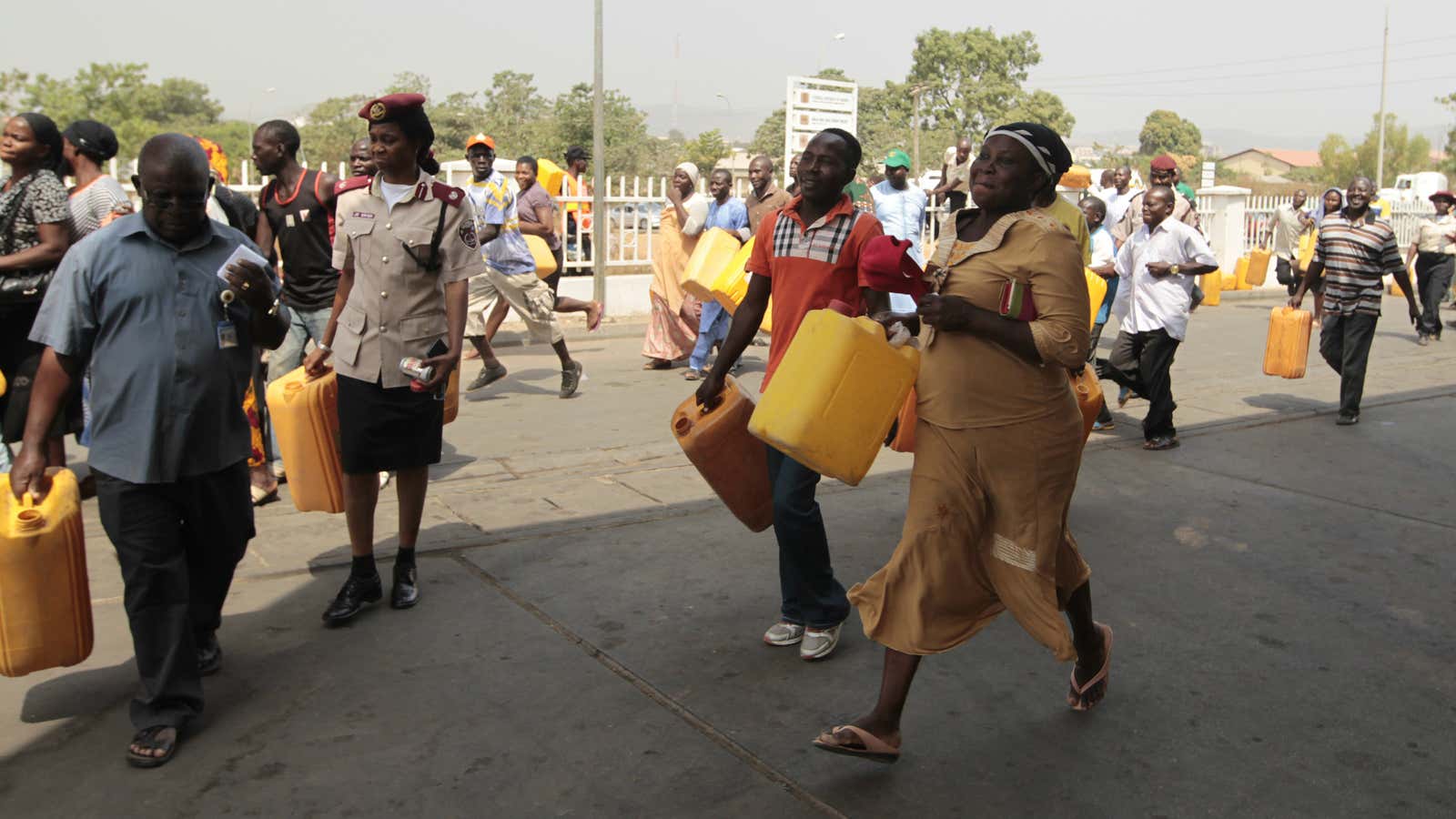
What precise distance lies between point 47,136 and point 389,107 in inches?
83.3

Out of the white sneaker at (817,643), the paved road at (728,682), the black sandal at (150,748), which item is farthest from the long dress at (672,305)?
the black sandal at (150,748)

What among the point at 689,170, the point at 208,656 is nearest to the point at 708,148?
the point at 689,170

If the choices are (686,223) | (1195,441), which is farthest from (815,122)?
(1195,441)

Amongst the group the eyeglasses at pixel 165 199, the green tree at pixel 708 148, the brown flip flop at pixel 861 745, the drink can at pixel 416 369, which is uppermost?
the green tree at pixel 708 148

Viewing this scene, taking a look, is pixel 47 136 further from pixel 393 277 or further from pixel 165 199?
pixel 165 199

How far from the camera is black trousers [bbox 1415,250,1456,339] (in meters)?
14.0

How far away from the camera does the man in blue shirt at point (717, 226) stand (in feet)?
33.3

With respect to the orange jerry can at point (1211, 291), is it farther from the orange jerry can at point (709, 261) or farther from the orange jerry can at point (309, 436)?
the orange jerry can at point (309, 436)

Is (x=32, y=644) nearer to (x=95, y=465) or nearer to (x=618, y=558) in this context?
(x=95, y=465)

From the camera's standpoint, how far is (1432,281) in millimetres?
14367

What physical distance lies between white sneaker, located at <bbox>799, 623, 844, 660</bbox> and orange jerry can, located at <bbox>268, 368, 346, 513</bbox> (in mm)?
1902

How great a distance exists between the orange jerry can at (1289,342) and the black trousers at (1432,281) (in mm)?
6332

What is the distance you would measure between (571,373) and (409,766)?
20.0 ft

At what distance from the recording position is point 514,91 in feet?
206
